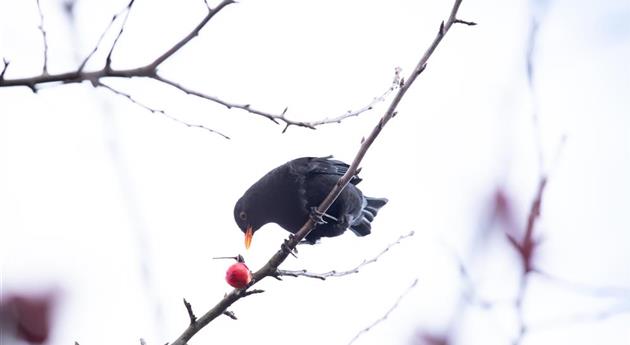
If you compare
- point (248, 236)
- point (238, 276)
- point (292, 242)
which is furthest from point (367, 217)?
point (238, 276)

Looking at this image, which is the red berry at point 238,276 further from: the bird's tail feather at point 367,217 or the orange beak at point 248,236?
the bird's tail feather at point 367,217

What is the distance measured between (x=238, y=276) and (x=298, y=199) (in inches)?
97.5

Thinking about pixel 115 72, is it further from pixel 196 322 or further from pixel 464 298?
pixel 464 298

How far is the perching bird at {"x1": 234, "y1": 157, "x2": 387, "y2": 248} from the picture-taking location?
6016 mm

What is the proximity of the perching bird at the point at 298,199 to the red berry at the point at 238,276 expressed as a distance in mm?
2186

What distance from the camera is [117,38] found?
254cm

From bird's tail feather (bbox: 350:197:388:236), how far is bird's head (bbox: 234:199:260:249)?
3.75 ft

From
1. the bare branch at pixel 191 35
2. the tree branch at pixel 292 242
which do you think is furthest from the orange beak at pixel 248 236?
the bare branch at pixel 191 35

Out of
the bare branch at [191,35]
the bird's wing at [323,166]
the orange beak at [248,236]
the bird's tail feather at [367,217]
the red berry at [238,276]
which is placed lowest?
the bird's tail feather at [367,217]

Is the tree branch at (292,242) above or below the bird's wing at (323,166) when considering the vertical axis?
above

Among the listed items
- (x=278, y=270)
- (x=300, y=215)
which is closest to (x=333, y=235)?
(x=300, y=215)

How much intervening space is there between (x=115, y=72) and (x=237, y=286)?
4.68 ft

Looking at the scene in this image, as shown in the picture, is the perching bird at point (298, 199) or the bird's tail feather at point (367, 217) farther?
the bird's tail feather at point (367, 217)

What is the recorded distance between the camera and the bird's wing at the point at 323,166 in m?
6.19
